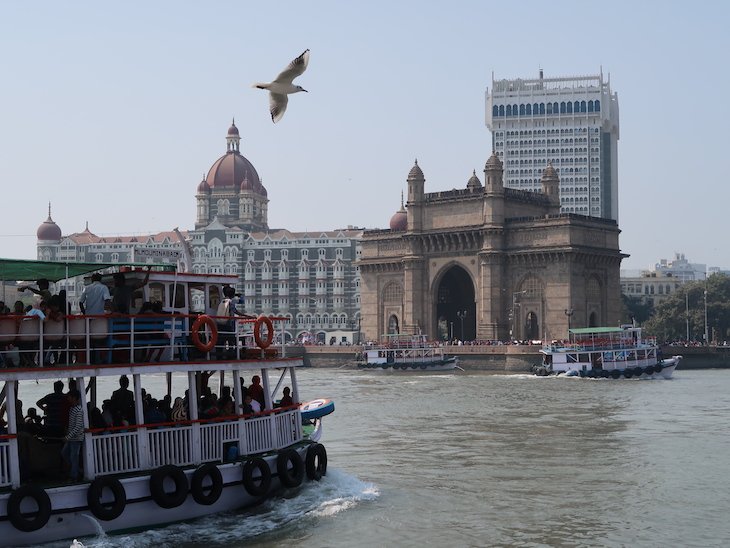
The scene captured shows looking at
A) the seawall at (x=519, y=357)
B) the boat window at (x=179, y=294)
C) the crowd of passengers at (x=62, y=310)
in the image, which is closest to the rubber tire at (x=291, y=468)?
the crowd of passengers at (x=62, y=310)

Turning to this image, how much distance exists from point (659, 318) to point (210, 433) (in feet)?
344

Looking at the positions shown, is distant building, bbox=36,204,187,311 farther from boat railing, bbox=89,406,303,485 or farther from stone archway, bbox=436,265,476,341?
boat railing, bbox=89,406,303,485

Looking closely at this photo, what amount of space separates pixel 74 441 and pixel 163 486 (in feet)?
5.32

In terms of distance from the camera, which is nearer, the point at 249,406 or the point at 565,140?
the point at 249,406

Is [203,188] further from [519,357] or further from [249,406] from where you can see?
[249,406]

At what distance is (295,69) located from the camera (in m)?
22.4

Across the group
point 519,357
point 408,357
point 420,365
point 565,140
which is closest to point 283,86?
point 519,357

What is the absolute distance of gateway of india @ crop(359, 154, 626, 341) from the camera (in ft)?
294

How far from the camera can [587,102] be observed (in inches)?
6772

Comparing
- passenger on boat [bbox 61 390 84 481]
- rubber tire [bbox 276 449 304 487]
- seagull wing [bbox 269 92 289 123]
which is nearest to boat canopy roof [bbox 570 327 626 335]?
seagull wing [bbox 269 92 289 123]

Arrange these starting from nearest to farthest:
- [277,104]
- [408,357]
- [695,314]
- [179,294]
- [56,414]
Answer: [56,414] → [179,294] → [277,104] → [408,357] → [695,314]

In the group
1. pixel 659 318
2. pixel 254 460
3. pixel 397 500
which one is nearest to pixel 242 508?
pixel 254 460

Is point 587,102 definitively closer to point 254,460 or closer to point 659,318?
point 659,318

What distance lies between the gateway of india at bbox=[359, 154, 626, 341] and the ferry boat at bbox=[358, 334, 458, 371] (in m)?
6.09
